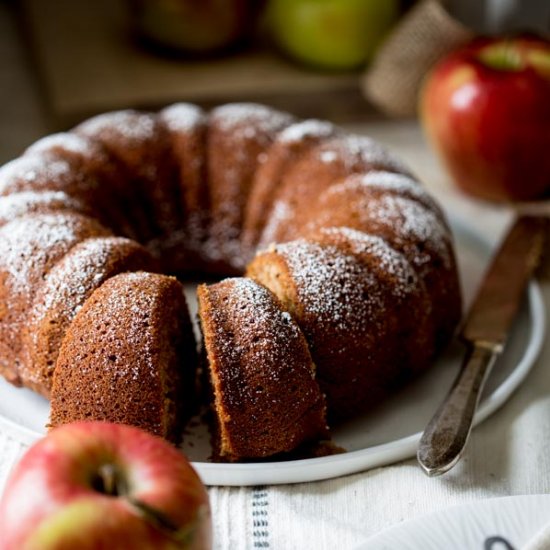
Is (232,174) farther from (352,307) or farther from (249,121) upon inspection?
Answer: (352,307)

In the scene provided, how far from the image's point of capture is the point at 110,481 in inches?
36.3

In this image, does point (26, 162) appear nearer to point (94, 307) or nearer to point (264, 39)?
point (94, 307)

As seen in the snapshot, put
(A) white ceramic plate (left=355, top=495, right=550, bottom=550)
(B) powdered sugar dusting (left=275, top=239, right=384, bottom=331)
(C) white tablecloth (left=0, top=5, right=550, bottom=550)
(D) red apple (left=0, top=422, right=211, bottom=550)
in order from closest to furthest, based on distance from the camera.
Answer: (D) red apple (left=0, top=422, right=211, bottom=550)
(A) white ceramic plate (left=355, top=495, right=550, bottom=550)
(C) white tablecloth (left=0, top=5, right=550, bottom=550)
(B) powdered sugar dusting (left=275, top=239, right=384, bottom=331)

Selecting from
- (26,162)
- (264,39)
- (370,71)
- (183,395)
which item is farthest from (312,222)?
(264,39)

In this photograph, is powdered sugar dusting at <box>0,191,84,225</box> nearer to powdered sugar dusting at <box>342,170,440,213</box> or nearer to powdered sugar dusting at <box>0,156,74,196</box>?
powdered sugar dusting at <box>0,156,74,196</box>

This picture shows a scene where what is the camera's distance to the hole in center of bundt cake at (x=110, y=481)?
0.92m

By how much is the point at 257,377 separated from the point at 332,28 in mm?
1517

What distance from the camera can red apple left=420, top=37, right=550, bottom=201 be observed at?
2.04m

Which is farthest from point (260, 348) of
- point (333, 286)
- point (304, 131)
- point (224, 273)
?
point (304, 131)

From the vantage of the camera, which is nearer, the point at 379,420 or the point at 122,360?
the point at 122,360

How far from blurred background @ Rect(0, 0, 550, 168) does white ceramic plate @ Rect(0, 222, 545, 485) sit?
952 millimetres

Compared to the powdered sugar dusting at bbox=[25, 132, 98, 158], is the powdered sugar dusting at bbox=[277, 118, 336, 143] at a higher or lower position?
lower

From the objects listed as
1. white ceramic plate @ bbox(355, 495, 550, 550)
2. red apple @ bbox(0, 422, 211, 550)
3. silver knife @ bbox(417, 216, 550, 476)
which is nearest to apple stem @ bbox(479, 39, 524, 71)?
silver knife @ bbox(417, 216, 550, 476)

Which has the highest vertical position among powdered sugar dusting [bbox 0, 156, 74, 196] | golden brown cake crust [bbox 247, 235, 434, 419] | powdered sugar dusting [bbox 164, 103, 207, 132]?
powdered sugar dusting [bbox 0, 156, 74, 196]
